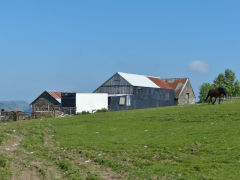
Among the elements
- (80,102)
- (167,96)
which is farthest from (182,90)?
(80,102)

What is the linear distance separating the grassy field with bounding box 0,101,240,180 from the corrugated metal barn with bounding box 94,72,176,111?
38210 mm

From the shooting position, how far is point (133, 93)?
70.9 m

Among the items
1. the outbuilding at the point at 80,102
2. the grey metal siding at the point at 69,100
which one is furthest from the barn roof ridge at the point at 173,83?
the grey metal siding at the point at 69,100

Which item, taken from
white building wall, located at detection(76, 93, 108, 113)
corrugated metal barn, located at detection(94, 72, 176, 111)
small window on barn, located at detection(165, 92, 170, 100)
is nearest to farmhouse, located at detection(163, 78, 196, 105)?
corrugated metal barn, located at detection(94, 72, 176, 111)

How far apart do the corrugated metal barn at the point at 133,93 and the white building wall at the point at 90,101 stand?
6.66 ft

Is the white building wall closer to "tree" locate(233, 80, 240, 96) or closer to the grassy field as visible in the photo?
the grassy field

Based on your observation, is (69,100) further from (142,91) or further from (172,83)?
(172,83)

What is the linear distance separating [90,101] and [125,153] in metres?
44.6

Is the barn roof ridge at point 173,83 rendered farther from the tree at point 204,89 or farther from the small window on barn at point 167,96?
the tree at point 204,89

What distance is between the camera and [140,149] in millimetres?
17547

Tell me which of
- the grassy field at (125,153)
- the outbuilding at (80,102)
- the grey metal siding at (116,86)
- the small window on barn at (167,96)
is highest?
the grey metal siding at (116,86)

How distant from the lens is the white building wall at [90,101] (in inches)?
2322

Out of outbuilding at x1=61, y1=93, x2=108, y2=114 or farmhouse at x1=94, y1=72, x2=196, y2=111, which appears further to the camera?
farmhouse at x1=94, y1=72, x2=196, y2=111

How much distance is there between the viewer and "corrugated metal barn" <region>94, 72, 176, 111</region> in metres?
64.2
